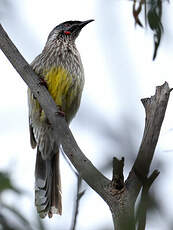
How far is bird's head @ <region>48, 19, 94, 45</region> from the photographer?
440cm

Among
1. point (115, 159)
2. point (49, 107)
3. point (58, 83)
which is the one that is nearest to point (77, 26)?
point (58, 83)

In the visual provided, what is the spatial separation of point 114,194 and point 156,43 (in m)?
0.85

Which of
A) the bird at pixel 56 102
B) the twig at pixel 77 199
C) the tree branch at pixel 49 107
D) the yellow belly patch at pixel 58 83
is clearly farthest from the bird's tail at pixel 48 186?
the twig at pixel 77 199

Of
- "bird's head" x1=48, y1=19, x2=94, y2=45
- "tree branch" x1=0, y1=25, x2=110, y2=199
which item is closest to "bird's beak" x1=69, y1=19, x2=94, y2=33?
"bird's head" x1=48, y1=19, x2=94, y2=45

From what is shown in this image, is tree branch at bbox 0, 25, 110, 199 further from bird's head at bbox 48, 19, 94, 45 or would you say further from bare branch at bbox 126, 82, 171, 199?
bird's head at bbox 48, 19, 94, 45

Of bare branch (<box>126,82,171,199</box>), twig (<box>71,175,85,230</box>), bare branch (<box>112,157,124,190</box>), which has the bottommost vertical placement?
twig (<box>71,175,85,230</box>)

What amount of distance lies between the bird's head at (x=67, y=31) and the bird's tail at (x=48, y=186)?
3.51 feet

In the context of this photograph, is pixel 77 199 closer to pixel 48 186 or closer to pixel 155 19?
pixel 155 19

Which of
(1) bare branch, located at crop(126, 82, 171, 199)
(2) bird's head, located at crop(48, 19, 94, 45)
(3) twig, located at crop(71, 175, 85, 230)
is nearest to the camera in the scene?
(3) twig, located at crop(71, 175, 85, 230)

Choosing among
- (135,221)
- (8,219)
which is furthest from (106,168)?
(8,219)

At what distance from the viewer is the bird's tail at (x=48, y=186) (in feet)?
12.5

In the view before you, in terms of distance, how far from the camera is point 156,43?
2.53 m

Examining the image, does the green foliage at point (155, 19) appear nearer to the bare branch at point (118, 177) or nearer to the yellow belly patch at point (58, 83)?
the bare branch at point (118, 177)

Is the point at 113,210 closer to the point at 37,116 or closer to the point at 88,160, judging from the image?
the point at 88,160
